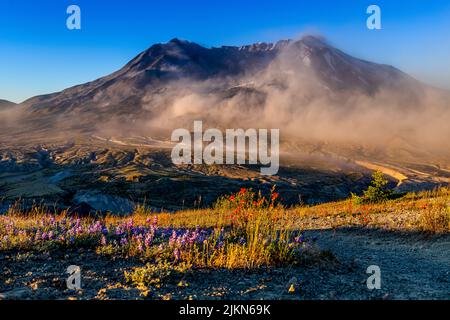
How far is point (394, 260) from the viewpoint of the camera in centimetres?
899

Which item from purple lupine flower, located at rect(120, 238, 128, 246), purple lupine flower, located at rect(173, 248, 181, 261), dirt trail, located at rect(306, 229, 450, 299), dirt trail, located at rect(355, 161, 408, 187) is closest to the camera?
dirt trail, located at rect(306, 229, 450, 299)

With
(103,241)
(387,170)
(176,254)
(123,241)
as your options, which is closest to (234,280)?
(176,254)

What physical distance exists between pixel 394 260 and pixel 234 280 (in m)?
4.37

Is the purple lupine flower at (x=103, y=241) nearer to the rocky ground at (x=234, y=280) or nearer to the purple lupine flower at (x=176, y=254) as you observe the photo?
the rocky ground at (x=234, y=280)

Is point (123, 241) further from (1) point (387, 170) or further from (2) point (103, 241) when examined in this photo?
(1) point (387, 170)

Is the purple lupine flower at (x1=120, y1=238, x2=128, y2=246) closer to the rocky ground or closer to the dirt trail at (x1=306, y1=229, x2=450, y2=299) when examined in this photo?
the rocky ground

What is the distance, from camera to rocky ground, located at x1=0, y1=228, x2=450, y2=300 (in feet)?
18.6

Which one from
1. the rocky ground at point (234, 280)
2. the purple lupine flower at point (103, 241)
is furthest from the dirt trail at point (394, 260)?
the purple lupine flower at point (103, 241)

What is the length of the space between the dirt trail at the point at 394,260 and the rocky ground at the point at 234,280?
16 millimetres

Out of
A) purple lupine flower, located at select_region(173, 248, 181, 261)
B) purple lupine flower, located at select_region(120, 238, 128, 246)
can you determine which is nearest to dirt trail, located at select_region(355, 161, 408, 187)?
purple lupine flower, located at select_region(120, 238, 128, 246)

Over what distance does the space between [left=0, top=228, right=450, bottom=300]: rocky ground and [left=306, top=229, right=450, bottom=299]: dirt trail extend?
16 mm
